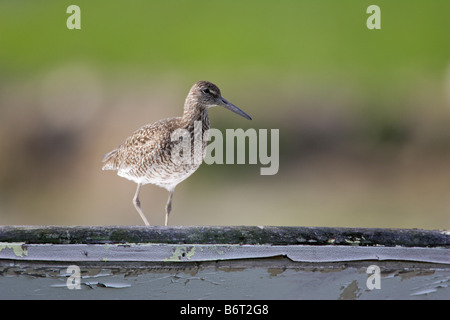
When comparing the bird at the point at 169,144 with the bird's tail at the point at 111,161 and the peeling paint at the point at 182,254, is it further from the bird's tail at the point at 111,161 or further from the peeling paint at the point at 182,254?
the peeling paint at the point at 182,254

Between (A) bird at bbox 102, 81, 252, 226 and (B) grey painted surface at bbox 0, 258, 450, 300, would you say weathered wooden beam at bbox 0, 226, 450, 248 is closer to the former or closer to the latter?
(B) grey painted surface at bbox 0, 258, 450, 300

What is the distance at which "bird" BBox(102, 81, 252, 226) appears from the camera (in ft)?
18.2

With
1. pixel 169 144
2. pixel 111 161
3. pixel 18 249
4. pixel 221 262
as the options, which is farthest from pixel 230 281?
pixel 111 161

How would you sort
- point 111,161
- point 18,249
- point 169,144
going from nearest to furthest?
point 18,249 < point 169,144 < point 111,161

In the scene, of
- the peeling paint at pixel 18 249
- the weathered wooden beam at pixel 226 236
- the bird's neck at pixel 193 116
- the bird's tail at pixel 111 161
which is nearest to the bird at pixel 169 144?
the bird's neck at pixel 193 116

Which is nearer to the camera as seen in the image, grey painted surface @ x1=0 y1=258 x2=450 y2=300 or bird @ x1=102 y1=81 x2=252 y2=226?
grey painted surface @ x1=0 y1=258 x2=450 y2=300

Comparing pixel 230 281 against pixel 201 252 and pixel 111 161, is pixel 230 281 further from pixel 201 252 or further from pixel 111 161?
pixel 111 161

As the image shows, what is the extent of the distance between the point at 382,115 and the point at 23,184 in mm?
4604

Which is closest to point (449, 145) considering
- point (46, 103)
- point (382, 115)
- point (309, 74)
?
point (382, 115)

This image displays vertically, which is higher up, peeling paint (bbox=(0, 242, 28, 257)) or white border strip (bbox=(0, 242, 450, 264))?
peeling paint (bbox=(0, 242, 28, 257))

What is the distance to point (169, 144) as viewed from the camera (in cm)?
561

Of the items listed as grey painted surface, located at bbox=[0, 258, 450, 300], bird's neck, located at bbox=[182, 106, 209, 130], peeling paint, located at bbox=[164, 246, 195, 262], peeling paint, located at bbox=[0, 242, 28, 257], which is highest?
bird's neck, located at bbox=[182, 106, 209, 130]

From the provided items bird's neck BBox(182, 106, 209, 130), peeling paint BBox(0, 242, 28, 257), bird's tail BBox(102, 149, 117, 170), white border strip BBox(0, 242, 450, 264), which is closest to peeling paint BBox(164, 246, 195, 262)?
white border strip BBox(0, 242, 450, 264)

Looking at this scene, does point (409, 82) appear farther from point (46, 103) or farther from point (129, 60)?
point (46, 103)
